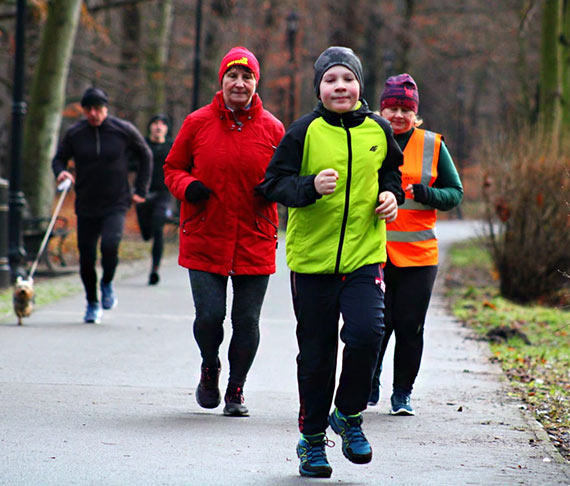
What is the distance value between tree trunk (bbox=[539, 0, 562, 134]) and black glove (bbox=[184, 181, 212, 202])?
1195 centimetres

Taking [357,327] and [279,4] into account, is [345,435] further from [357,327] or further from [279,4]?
[279,4]

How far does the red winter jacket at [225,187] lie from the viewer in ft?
19.9

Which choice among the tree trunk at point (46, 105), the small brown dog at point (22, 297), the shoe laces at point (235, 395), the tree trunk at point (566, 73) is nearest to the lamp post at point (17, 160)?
the small brown dog at point (22, 297)

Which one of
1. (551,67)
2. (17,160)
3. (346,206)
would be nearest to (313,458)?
(346,206)

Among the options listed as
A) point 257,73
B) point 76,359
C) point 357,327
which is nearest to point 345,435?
point 357,327

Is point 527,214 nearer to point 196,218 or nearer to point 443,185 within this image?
point 443,185

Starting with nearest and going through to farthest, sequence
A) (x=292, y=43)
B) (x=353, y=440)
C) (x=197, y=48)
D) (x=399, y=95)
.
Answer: (x=353, y=440) < (x=399, y=95) < (x=197, y=48) < (x=292, y=43)

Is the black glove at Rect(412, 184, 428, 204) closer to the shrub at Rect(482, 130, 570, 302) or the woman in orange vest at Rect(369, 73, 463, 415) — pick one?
the woman in orange vest at Rect(369, 73, 463, 415)

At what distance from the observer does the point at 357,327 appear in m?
4.82

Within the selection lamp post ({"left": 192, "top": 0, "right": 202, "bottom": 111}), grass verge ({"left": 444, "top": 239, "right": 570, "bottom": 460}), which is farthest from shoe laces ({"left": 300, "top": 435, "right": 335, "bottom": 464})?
lamp post ({"left": 192, "top": 0, "right": 202, "bottom": 111})

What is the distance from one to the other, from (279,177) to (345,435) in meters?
1.14

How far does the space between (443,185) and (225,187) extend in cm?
126

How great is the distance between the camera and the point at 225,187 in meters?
Answer: 6.06

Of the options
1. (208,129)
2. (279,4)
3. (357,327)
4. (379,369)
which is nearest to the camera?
(357,327)
